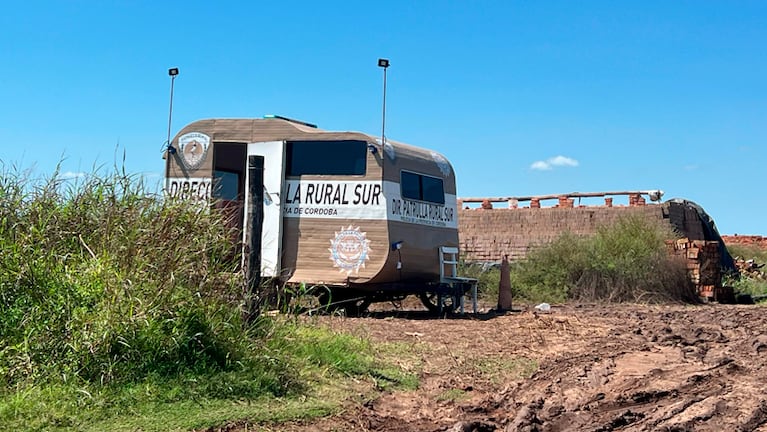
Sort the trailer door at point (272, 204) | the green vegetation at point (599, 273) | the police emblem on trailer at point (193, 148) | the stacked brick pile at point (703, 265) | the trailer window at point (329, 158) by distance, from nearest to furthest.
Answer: the trailer window at point (329, 158) → the trailer door at point (272, 204) → the police emblem on trailer at point (193, 148) → the green vegetation at point (599, 273) → the stacked brick pile at point (703, 265)

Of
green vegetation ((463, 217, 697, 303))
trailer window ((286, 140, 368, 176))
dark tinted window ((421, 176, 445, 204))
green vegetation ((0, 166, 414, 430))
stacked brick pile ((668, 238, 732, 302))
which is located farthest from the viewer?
stacked brick pile ((668, 238, 732, 302))

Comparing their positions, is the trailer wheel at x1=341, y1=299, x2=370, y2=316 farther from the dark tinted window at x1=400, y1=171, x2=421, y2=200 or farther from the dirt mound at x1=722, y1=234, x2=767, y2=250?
the dirt mound at x1=722, y1=234, x2=767, y2=250

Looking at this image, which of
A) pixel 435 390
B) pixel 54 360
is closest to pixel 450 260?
pixel 435 390

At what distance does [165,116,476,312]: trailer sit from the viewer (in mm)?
13039

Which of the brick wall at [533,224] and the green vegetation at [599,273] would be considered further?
the brick wall at [533,224]

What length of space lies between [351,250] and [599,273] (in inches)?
321

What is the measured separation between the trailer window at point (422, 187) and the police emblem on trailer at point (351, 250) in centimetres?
102

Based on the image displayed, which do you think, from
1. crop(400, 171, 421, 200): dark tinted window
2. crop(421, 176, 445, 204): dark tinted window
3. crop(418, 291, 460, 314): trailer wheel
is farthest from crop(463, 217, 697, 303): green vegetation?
crop(400, 171, 421, 200): dark tinted window

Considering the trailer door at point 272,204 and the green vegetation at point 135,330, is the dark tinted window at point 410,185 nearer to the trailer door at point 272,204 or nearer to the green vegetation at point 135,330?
the trailer door at point 272,204

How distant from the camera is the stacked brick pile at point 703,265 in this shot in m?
19.8

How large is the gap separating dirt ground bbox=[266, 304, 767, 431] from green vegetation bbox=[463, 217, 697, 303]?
472 cm

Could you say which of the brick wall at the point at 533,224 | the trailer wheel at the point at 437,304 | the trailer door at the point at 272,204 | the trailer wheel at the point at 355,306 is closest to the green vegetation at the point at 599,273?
the brick wall at the point at 533,224

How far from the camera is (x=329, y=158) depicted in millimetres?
13352

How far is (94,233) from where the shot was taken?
26.4 ft
